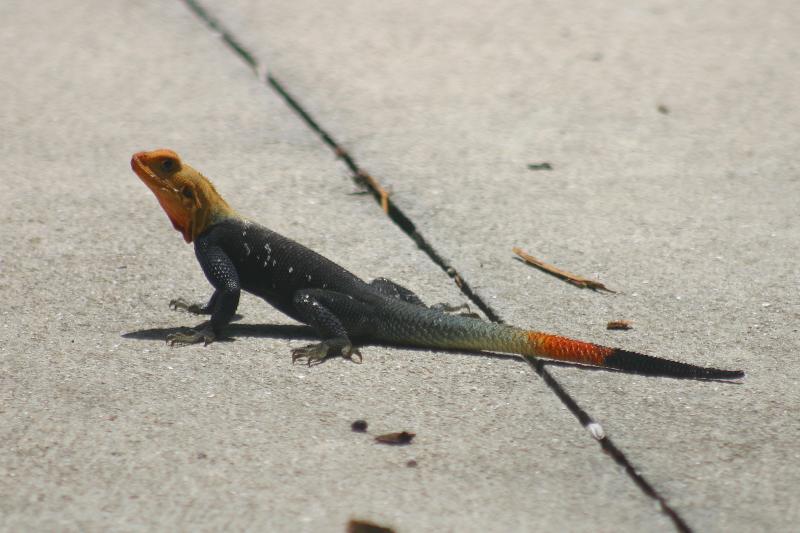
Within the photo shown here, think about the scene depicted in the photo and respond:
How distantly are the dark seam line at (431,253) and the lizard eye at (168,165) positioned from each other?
1.28m

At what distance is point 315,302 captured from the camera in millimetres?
4672

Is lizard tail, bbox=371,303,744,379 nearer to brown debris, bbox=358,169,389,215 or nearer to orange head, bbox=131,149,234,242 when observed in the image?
orange head, bbox=131,149,234,242

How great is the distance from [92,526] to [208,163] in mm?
3364

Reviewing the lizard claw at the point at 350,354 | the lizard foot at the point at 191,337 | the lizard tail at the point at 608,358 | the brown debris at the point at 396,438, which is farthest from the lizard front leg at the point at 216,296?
the lizard tail at the point at 608,358

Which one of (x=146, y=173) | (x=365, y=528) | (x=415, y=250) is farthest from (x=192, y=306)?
(x=365, y=528)

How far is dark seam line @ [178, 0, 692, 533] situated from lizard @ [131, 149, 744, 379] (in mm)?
155

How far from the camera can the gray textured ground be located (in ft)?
12.1

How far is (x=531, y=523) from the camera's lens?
348cm

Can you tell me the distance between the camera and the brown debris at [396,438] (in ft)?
12.9

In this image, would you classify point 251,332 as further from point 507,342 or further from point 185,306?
point 507,342

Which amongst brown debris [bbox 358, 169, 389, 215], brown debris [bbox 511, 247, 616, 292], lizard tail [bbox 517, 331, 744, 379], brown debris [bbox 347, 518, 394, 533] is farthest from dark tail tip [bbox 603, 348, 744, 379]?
brown debris [bbox 358, 169, 389, 215]

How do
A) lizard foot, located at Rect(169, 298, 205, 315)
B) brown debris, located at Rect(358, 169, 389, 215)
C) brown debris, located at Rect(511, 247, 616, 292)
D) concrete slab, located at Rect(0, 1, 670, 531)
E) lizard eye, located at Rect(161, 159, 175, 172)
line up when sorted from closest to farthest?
concrete slab, located at Rect(0, 1, 670, 531) < lizard eye, located at Rect(161, 159, 175, 172) < lizard foot, located at Rect(169, 298, 205, 315) < brown debris, located at Rect(511, 247, 616, 292) < brown debris, located at Rect(358, 169, 389, 215)

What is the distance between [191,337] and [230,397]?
1.63 ft

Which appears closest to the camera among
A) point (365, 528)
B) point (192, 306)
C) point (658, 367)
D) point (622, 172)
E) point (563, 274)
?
point (365, 528)
